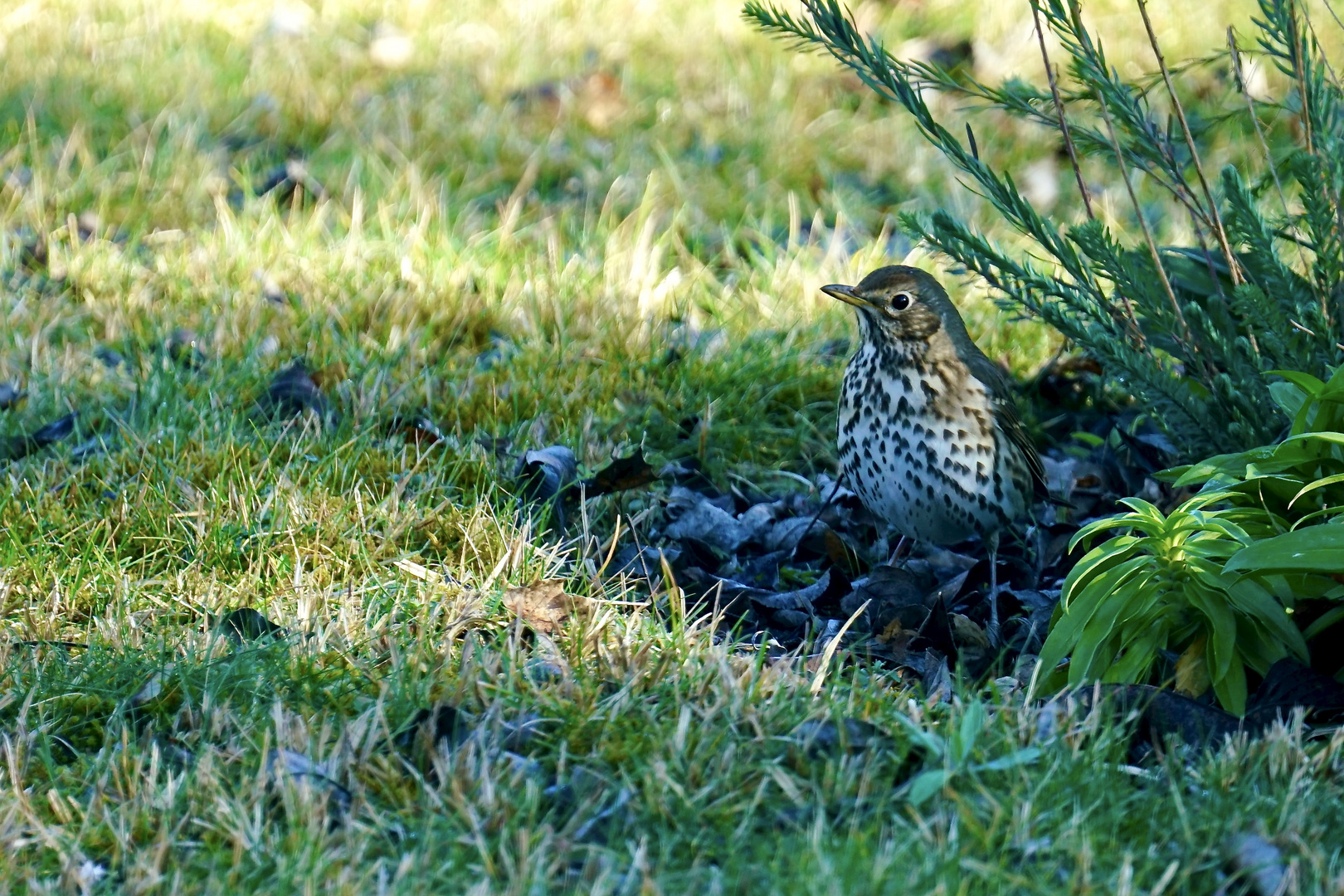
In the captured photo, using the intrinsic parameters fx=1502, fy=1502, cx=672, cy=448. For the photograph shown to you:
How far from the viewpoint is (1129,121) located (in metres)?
3.74

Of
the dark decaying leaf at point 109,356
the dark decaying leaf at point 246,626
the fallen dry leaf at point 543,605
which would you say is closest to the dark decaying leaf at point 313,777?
the dark decaying leaf at point 246,626

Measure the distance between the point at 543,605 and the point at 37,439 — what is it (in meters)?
1.73

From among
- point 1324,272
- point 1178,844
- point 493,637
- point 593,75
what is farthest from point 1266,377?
point 593,75

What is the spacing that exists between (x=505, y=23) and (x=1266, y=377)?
5090 millimetres

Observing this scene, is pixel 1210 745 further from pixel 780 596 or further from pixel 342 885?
pixel 342 885

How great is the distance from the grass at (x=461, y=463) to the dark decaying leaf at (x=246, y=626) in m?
0.04

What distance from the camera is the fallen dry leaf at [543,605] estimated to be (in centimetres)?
331

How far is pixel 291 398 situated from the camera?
442 cm

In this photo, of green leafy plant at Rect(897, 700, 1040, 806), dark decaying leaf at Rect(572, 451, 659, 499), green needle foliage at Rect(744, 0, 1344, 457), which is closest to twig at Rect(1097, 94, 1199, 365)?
green needle foliage at Rect(744, 0, 1344, 457)

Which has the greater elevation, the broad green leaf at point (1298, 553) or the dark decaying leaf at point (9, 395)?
the broad green leaf at point (1298, 553)

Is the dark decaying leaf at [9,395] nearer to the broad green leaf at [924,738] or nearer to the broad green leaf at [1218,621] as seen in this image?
the broad green leaf at [924,738]

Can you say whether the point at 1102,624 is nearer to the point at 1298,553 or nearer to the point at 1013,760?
the point at 1298,553

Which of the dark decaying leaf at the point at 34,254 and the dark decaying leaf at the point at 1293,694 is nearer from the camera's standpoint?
the dark decaying leaf at the point at 1293,694

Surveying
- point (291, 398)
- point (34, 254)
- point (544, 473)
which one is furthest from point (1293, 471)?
point (34, 254)
